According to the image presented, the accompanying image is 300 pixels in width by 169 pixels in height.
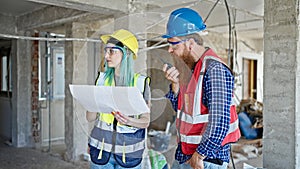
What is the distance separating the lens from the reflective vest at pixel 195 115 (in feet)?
4.38

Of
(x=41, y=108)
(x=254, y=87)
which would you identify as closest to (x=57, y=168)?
(x=41, y=108)

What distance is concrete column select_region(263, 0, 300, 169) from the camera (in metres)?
2.24

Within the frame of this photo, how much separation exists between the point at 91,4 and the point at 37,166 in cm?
226

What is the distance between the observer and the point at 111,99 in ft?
4.29

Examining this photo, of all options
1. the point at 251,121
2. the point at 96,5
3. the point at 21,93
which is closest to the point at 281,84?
the point at 96,5

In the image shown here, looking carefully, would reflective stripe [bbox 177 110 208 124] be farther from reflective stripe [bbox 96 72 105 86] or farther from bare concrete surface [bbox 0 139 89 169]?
bare concrete surface [bbox 0 139 89 169]

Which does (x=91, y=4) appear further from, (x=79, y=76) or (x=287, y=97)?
(x=287, y=97)

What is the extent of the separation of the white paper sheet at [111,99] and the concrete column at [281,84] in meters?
1.33

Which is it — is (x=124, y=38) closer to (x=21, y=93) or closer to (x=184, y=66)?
(x=184, y=66)

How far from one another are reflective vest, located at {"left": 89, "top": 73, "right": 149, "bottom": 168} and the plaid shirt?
0.35 meters

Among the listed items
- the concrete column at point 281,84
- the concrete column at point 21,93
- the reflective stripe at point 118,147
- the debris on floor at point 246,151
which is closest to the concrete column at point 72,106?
the concrete column at point 21,93

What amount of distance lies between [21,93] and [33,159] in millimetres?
1190

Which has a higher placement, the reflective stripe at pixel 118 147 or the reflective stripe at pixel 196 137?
the reflective stripe at pixel 196 137

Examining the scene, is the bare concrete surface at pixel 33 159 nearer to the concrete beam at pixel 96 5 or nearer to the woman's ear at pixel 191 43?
the concrete beam at pixel 96 5
